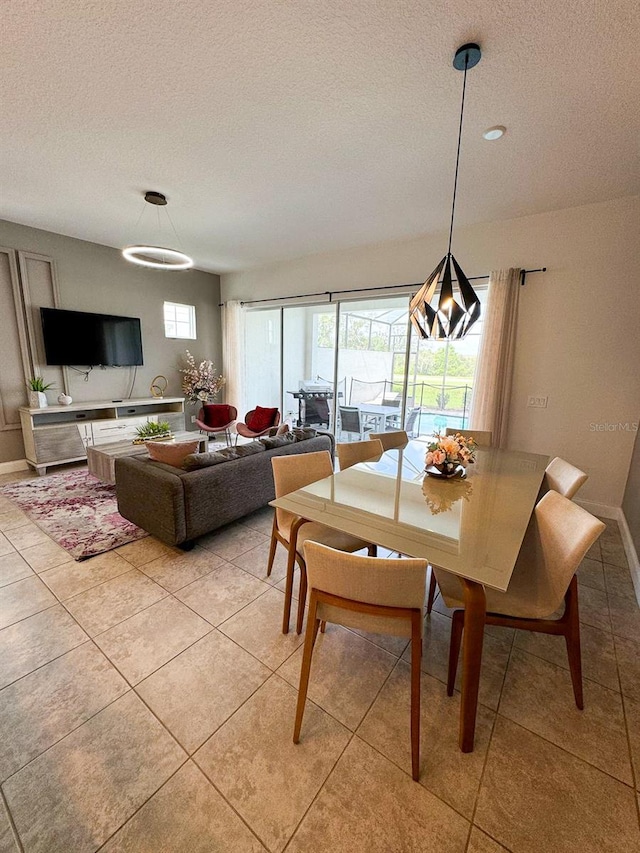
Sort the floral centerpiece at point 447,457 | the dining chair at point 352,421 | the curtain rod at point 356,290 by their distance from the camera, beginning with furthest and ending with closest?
the dining chair at point 352,421, the curtain rod at point 356,290, the floral centerpiece at point 447,457

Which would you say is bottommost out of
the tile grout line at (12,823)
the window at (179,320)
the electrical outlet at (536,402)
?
the tile grout line at (12,823)

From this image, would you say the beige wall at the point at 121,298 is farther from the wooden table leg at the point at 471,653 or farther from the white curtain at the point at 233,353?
the wooden table leg at the point at 471,653

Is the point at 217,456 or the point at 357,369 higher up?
the point at 357,369

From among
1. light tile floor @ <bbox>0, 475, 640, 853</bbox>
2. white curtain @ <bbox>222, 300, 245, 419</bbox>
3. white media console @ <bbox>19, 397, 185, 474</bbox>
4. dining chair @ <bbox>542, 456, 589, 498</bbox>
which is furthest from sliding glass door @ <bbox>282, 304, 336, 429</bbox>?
light tile floor @ <bbox>0, 475, 640, 853</bbox>

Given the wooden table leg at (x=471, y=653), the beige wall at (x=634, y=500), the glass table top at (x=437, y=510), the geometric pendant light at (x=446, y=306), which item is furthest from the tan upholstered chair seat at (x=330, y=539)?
the beige wall at (x=634, y=500)

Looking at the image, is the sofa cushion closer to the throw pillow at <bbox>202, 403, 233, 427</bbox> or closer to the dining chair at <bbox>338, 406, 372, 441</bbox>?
the dining chair at <bbox>338, 406, 372, 441</bbox>

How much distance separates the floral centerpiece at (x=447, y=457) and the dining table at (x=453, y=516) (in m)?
0.06

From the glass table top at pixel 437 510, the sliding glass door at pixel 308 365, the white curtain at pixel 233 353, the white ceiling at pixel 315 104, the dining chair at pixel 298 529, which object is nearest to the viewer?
the glass table top at pixel 437 510

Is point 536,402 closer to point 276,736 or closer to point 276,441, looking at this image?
point 276,441

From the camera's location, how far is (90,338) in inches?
187

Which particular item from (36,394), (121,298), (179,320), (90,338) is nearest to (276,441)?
(36,394)

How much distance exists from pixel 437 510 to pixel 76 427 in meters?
4.68

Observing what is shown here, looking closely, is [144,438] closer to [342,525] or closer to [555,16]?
[342,525]

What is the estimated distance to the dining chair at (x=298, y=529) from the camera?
5.99 ft
